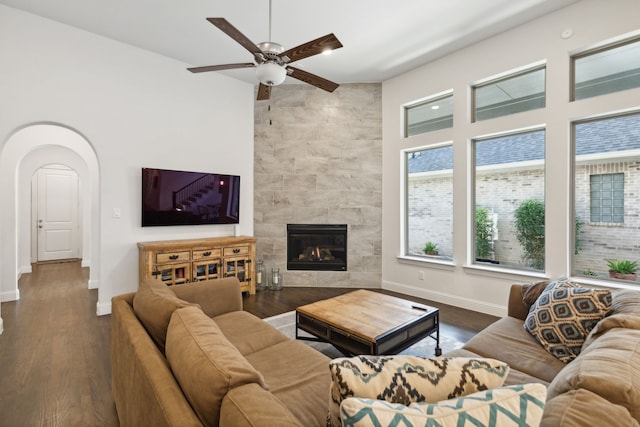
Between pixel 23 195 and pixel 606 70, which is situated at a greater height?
pixel 606 70

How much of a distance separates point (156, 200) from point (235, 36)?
8.98 feet

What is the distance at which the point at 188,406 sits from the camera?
98 centimetres

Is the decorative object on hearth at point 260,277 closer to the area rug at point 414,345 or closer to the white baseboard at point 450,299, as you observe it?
the area rug at point 414,345

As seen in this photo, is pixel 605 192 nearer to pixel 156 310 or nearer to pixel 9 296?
pixel 156 310

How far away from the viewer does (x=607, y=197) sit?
3162 mm

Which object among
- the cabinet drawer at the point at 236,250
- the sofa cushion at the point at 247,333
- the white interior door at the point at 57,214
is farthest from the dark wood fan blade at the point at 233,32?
the white interior door at the point at 57,214

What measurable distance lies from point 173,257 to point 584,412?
159 inches

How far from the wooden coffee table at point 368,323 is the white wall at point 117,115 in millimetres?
2754

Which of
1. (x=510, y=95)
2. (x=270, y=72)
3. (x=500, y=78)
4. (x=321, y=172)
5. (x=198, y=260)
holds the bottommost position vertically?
(x=198, y=260)

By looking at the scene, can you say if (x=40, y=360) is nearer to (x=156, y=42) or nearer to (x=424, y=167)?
(x=156, y=42)

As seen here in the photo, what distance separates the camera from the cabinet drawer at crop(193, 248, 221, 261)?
4.09 meters

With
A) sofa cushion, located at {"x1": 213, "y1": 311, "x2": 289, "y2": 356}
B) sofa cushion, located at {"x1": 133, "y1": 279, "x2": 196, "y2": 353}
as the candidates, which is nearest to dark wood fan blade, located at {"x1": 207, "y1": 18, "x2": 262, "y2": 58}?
sofa cushion, located at {"x1": 133, "y1": 279, "x2": 196, "y2": 353}

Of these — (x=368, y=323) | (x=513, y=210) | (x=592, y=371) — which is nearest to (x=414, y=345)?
(x=368, y=323)

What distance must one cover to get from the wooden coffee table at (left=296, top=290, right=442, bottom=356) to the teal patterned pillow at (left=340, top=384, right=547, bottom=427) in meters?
1.37
